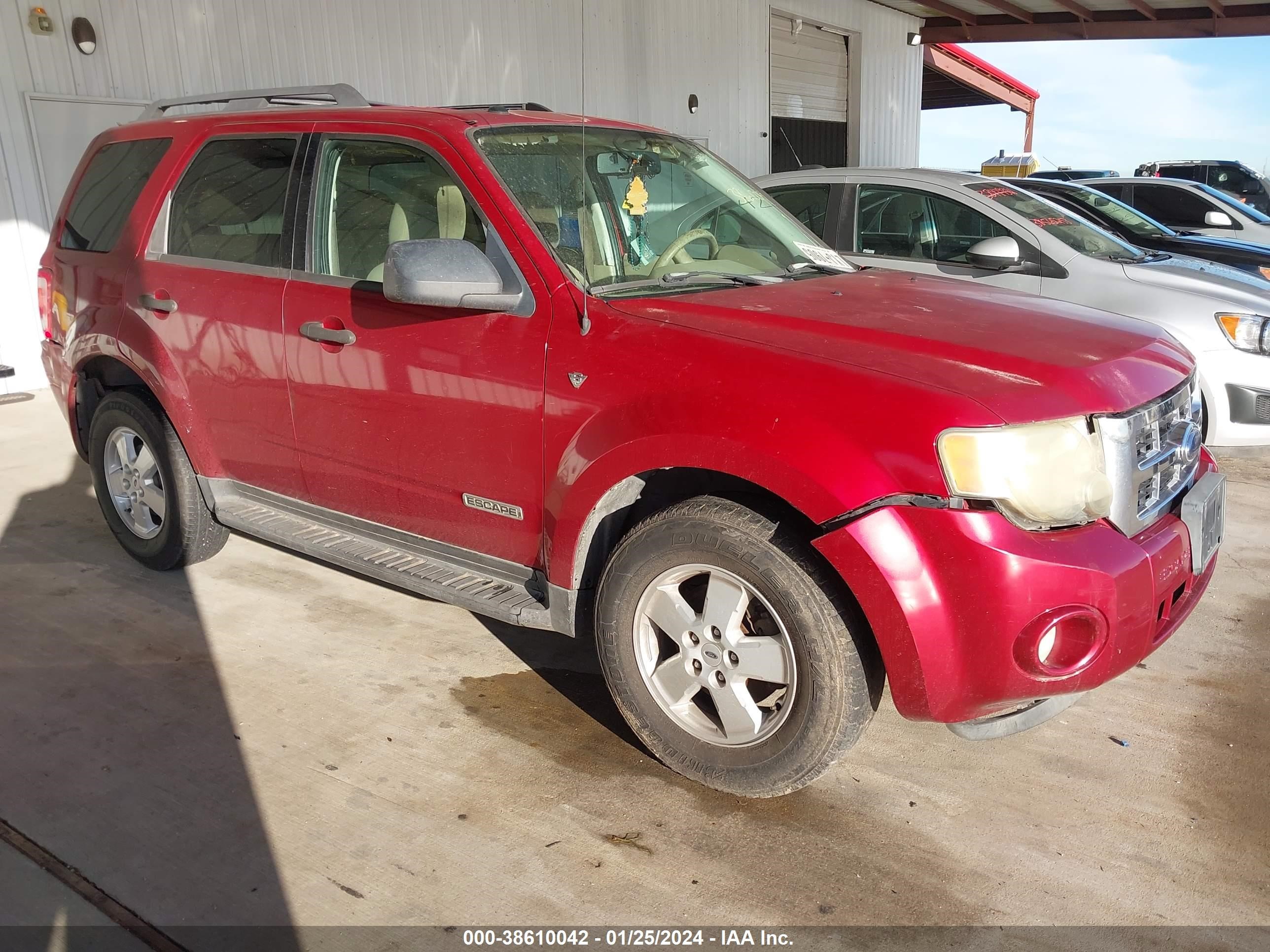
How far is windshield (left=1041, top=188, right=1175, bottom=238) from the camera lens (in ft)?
28.6

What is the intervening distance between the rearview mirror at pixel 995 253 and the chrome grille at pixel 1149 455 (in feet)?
9.00

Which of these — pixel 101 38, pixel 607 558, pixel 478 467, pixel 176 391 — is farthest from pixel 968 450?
pixel 101 38

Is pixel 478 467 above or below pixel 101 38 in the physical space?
below

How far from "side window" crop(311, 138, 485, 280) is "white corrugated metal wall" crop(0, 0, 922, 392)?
128 centimetres

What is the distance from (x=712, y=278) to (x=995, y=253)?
9.43 ft

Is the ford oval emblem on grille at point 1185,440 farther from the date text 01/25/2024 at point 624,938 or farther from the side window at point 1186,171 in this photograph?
the side window at point 1186,171

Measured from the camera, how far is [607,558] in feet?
9.89

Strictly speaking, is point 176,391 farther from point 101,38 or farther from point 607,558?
point 101,38

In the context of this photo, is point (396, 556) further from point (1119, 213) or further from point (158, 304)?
point (1119, 213)

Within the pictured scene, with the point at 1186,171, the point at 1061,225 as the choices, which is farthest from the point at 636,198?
the point at 1186,171

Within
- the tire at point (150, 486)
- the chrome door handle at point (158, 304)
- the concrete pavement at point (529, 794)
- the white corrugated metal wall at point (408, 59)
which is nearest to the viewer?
the concrete pavement at point (529, 794)

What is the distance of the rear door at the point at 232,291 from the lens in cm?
372

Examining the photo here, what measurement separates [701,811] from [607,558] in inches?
30.2

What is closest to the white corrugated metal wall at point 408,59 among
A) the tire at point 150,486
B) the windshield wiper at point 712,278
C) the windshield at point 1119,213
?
the windshield wiper at point 712,278
